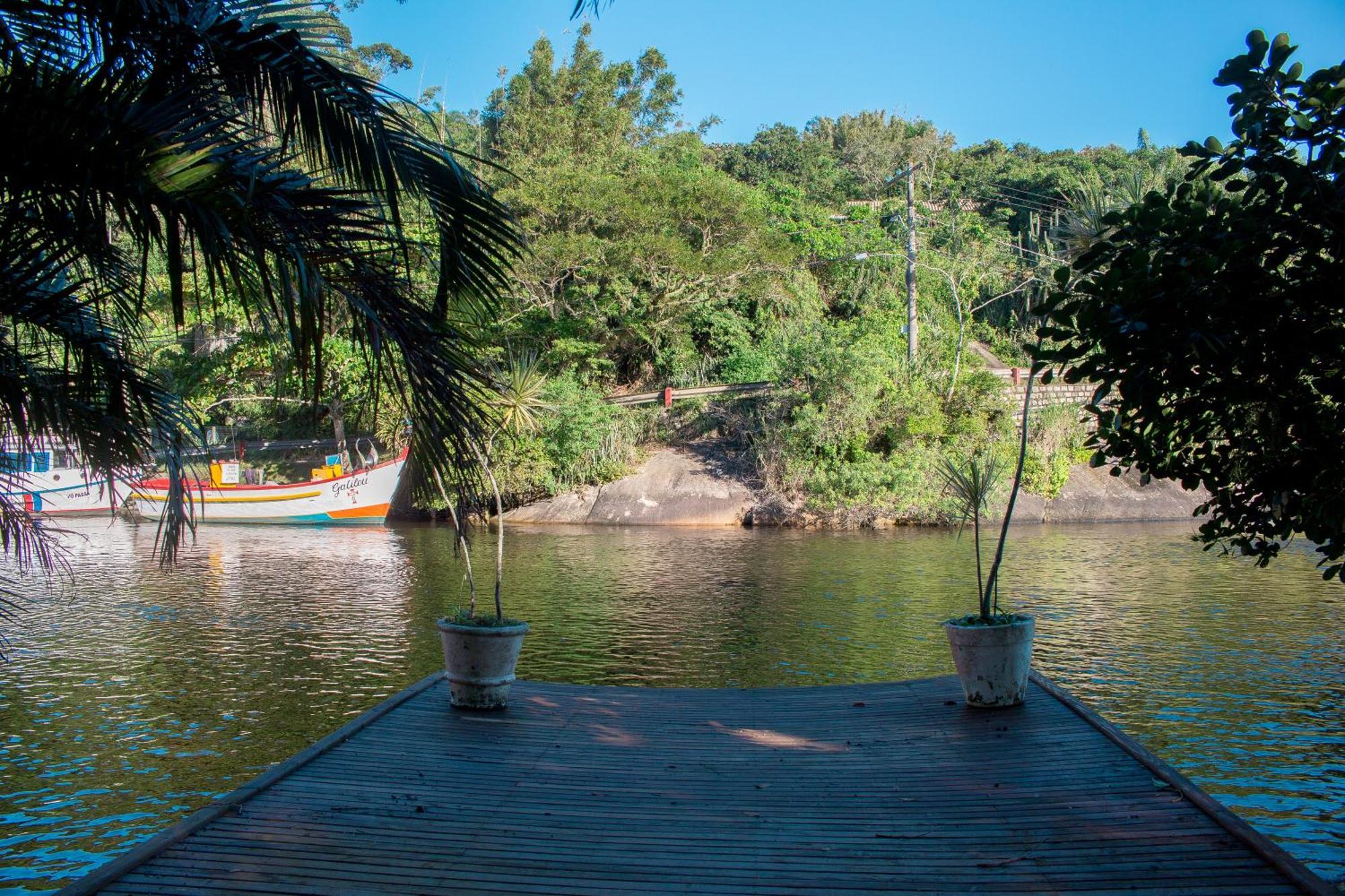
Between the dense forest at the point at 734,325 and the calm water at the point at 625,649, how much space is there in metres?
4.66

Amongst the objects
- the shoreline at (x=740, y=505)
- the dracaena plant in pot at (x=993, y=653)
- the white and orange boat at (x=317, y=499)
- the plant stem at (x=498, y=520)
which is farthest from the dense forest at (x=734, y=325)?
the dracaena plant in pot at (x=993, y=653)

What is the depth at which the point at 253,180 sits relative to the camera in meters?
3.44

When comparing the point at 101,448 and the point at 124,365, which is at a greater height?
the point at 124,365

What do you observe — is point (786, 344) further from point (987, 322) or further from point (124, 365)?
point (124, 365)

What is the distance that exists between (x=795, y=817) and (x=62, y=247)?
149 inches

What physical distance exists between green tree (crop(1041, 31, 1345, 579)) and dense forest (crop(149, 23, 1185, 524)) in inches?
611

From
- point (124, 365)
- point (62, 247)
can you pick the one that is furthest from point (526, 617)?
point (62, 247)

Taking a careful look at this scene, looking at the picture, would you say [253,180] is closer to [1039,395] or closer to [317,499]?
[317,499]

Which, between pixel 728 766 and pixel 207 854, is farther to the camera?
pixel 728 766

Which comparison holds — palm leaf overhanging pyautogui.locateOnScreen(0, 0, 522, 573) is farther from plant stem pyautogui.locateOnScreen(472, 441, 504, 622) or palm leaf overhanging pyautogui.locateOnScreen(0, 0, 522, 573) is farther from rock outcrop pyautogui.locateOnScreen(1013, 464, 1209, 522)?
rock outcrop pyautogui.locateOnScreen(1013, 464, 1209, 522)

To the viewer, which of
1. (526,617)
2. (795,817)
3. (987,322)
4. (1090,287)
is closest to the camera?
(1090,287)

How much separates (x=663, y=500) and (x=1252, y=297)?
2311 cm

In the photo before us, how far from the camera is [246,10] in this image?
4008 millimetres

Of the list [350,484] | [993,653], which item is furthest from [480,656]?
[350,484]
